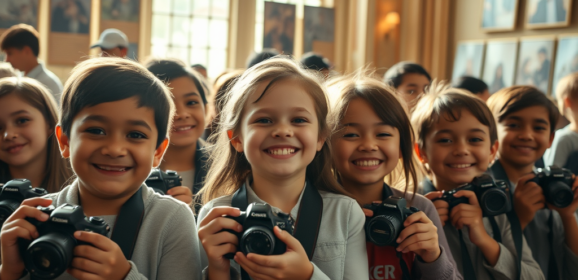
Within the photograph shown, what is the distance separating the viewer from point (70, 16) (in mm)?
7883

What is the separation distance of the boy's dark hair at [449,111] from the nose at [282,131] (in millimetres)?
893

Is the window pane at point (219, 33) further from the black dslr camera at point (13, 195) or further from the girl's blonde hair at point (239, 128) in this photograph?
the black dslr camera at point (13, 195)

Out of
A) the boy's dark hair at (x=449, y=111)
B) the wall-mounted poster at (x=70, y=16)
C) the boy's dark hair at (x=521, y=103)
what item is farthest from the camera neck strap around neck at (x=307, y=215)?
the wall-mounted poster at (x=70, y=16)

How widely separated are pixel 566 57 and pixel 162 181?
281 inches

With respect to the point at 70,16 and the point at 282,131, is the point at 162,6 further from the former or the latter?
the point at 282,131

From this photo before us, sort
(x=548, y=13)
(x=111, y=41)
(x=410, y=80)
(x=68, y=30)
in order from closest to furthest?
(x=410, y=80) → (x=111, y=41) → (x=548, y=13) → (x=68, y=30)

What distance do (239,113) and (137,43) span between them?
7201 millimetres

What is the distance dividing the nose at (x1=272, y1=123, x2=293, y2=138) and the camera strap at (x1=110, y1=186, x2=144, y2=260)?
0.43 meters

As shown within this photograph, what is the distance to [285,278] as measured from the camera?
4.58ft

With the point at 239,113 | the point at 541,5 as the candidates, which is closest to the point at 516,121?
the point at 239,113

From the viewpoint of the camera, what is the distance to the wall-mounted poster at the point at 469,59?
8945 mm

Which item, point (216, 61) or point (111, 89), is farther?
point (216, 61)

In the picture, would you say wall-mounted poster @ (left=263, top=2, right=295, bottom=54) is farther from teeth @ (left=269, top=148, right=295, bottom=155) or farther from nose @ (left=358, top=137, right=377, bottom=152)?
teeth @ (left=269, top=148, right=295, bottom=155)

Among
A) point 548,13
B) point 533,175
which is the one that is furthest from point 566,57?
point 533,175
